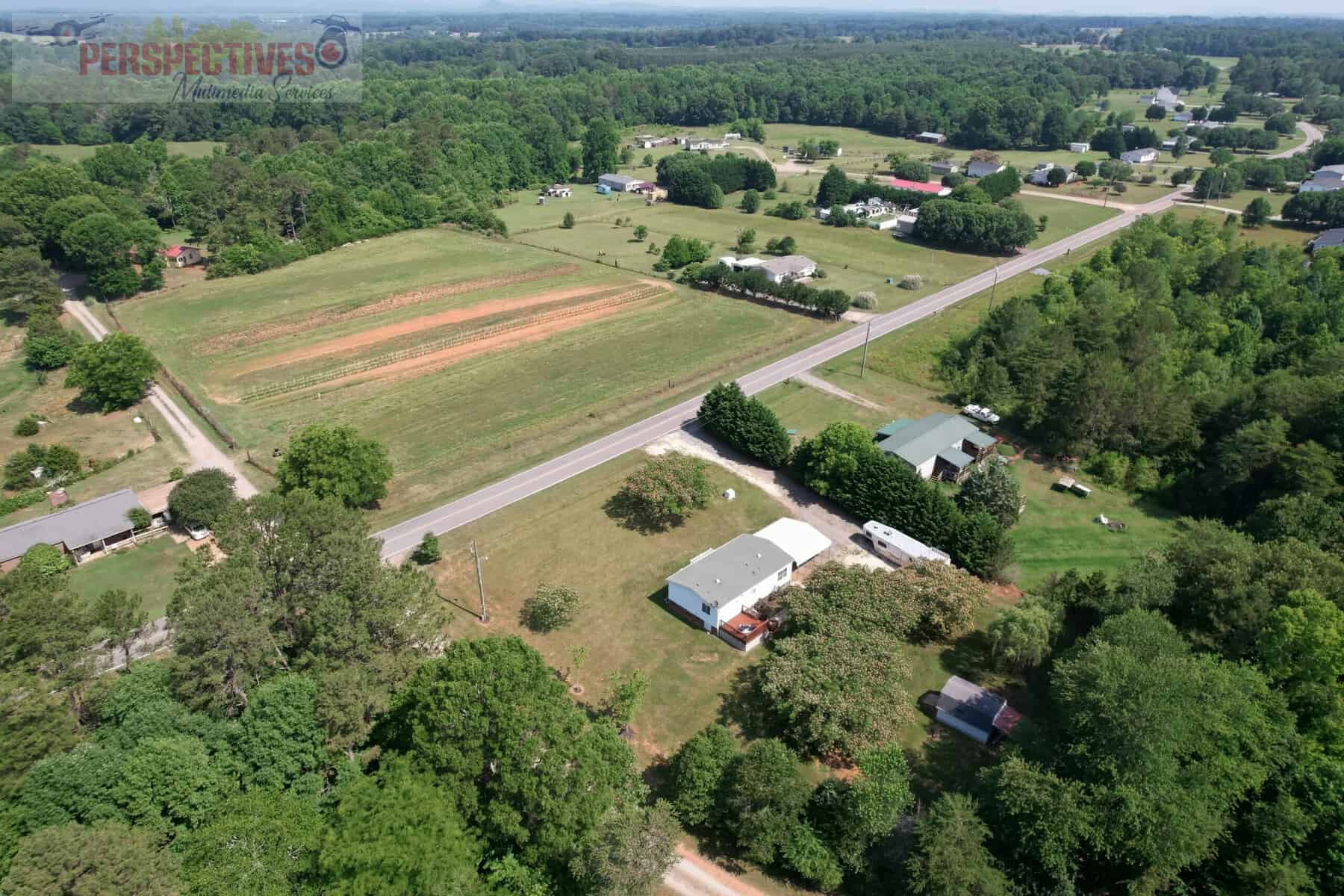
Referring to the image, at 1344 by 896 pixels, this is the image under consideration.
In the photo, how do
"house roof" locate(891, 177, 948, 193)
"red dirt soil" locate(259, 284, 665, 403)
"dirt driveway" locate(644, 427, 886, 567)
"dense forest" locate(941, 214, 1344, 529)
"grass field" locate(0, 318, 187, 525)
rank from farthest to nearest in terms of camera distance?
"house roof" locate(891, 177, 948, 193) → "red dirt soil" locate(259, 284, 665, 403) → "grass field" locate(0, 318, 187, 525) → "dense forest" locate(941, 214, 1344, 529) → "dirt driveway" locate(644, 427, 886, 567)

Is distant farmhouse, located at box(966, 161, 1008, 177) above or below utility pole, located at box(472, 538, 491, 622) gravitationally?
above

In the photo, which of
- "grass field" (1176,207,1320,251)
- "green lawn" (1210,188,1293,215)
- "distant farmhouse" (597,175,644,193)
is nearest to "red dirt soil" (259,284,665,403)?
"distant farmhouse" (597,175,644,193)

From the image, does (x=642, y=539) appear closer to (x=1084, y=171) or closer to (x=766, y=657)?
(x=766, y=657)

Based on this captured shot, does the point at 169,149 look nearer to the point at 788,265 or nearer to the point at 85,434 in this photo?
the point at 85,434

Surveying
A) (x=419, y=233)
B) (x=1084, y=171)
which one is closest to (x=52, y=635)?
(x=419, y=233)

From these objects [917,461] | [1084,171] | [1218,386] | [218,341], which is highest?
[1084,171]

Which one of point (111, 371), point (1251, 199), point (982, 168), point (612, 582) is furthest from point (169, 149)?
point (1251, 199)

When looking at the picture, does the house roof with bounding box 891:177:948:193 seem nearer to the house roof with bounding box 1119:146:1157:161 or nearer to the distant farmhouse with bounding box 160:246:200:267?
the house roof with bounding box 1119:146:1157:161
